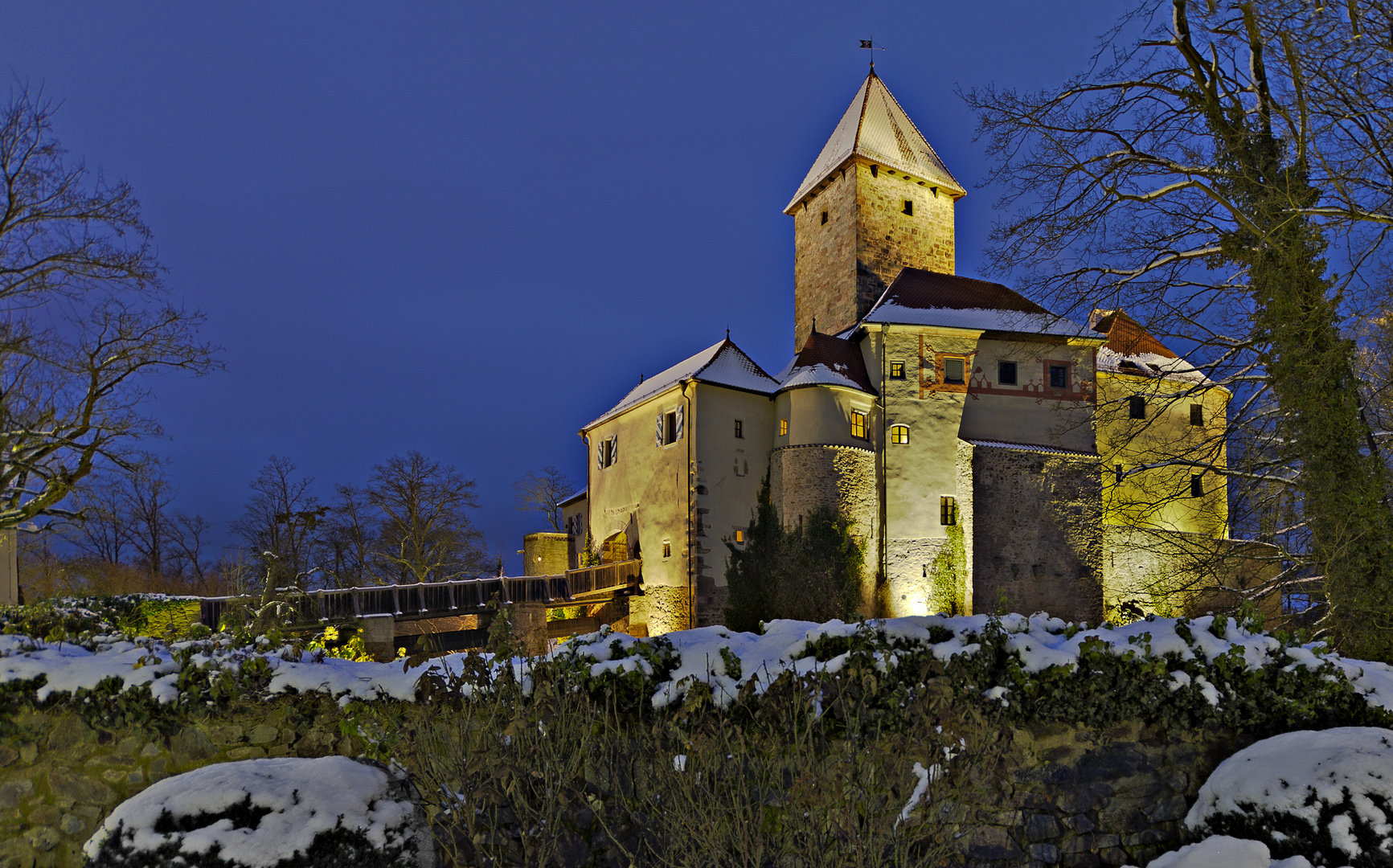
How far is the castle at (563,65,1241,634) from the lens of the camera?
77.8ft

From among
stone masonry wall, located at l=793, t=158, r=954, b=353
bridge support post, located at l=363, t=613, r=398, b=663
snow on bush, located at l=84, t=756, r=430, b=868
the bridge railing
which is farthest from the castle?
snow on bush, located at l=84, t=756, r=430, b=868

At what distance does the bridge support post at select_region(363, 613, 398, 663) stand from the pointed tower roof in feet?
71.6

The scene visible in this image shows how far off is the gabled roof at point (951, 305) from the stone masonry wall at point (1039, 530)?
406 centimetres

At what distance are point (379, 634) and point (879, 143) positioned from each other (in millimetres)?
24089

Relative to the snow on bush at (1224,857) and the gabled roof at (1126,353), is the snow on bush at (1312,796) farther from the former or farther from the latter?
the gabled roof at (1126,353)

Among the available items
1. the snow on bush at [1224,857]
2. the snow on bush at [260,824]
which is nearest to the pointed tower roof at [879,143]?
the snow on bush at [1224,857]

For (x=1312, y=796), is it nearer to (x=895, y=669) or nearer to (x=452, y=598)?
(x=895, y=669)

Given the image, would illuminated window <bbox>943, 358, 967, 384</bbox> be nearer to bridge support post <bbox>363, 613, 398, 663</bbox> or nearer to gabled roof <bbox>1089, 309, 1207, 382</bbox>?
gabled roof <bbox>1089, 309, 1207, 382</bbox>

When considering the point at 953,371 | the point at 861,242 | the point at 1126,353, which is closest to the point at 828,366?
the point at 953,371

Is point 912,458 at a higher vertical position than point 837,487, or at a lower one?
higher

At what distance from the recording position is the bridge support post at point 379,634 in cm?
1839

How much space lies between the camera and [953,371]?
25.4 m

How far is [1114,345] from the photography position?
2950cm

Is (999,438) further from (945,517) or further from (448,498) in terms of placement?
(448,498)
